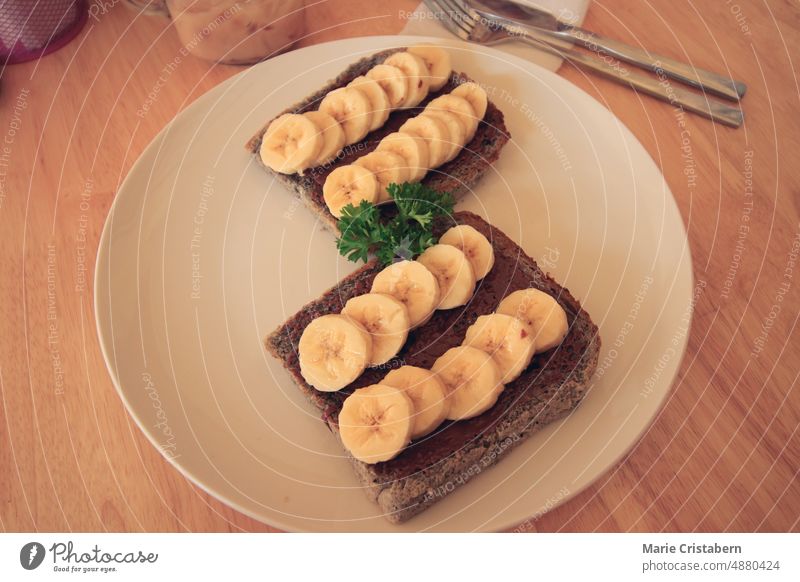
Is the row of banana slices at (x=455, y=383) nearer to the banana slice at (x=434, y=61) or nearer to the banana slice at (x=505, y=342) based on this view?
the banana slice at (x=505, y=342)

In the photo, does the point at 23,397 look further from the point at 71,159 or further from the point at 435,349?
the point at 435,349

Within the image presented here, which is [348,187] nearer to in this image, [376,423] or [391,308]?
[391,308]

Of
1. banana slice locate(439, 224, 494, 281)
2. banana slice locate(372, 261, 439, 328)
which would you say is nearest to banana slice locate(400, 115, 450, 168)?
banana slice locate(439, 224, 494, 281)

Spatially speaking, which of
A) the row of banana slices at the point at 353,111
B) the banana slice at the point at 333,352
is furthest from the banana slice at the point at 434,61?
the banana slice at the point at 333,352

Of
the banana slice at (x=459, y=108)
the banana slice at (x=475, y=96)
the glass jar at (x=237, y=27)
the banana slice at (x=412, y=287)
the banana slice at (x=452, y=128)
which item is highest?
the glass jar at (x=237, y=27)

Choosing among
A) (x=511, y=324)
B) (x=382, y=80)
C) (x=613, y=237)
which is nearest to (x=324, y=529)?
(x=511, y=324)

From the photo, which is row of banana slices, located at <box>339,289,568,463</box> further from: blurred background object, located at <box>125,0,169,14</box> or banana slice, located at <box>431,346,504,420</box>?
blurred background object, located at <box>125,0,169,14</box>

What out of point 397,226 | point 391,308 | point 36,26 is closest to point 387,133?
point 397,226
